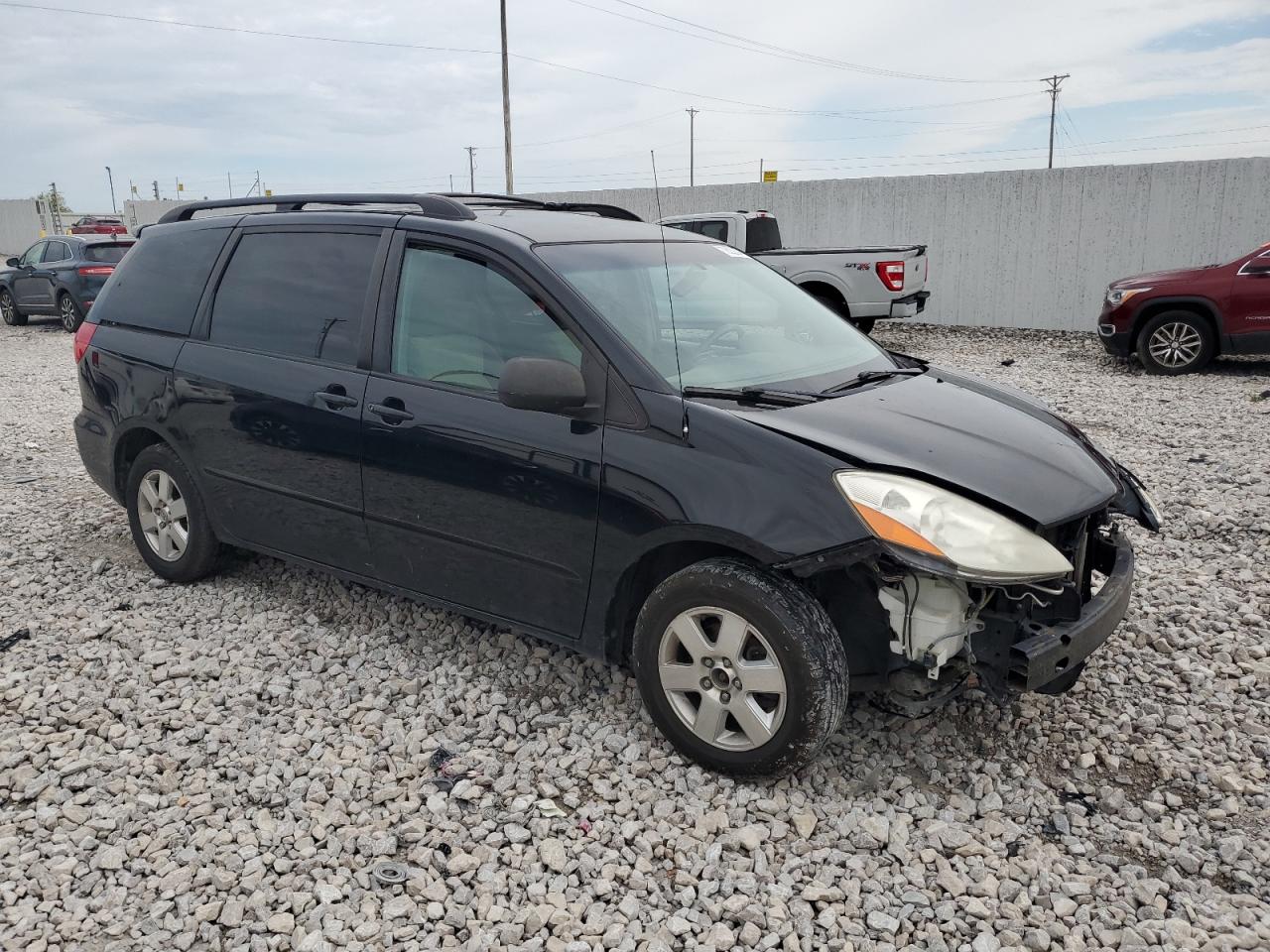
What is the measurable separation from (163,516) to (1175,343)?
10.5 m

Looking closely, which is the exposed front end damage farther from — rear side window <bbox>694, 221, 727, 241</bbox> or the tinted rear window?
the tinted rear window

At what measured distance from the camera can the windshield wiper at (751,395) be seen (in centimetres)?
325

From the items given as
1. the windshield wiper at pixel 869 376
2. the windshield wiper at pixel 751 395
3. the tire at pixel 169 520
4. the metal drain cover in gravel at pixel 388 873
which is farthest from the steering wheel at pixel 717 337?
the tire at pixel 169 520

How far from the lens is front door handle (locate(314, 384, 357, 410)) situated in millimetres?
3834

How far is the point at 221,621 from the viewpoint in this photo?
14.7 ft

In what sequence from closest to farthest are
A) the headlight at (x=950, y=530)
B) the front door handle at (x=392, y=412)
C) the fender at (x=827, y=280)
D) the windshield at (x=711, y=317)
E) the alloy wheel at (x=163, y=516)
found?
the headlight at (x=950, y=530) → the windshield at (x=711, y=317) → the front door handle at (x=392, y=412) → the alloy wheel at (x=163, y=516) → the fender at (x=827, y=280)

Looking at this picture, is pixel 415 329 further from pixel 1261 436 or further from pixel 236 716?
pixel 1261 436

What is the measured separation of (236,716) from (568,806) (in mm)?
1398

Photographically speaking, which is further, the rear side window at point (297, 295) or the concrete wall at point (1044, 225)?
the concrete wall at point (1044, 225)

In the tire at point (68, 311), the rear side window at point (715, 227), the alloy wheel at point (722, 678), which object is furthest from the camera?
the tire at point (68, 311)

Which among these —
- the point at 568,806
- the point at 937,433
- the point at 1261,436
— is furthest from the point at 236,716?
the point at 1261,436

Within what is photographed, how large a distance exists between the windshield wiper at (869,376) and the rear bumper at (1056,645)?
1.07m

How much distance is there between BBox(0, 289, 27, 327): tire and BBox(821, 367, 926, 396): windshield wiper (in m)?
18.7

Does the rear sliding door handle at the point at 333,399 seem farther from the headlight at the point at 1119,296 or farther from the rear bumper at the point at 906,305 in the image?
the rear bumper at the point at 906,305
